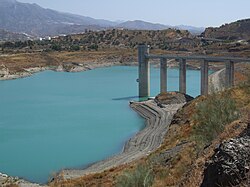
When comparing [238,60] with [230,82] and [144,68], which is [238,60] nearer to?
[230,82]

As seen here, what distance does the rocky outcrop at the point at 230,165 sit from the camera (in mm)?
3951

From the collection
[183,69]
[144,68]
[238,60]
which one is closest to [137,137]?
[238,60]

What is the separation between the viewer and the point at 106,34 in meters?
96.6

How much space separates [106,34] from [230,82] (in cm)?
7067

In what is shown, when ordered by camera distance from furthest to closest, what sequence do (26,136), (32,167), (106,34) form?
(106,34)
(26,136)
(32,167)

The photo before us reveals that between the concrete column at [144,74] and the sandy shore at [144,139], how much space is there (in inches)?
154

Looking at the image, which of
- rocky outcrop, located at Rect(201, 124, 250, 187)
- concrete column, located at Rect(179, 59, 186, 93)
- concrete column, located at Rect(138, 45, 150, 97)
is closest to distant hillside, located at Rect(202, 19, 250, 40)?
concrete column, located at Rect(138, 45, 150, 97)

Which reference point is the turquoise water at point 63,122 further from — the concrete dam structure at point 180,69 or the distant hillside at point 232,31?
the distant hillside at point 232,31

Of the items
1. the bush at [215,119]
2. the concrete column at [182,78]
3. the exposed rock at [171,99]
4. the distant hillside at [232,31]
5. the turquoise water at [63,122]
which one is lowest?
the turquoise water at [63,122]

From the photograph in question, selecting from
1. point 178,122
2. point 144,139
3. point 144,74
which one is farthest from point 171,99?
point 178,122

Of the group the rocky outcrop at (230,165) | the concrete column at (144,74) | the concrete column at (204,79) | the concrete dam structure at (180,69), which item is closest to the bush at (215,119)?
the rocky outcrop at (230,165)

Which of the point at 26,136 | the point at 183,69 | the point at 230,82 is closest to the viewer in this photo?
the point at 26,136

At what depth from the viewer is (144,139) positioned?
20078 mm

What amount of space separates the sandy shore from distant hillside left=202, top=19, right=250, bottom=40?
5218 centimetres
